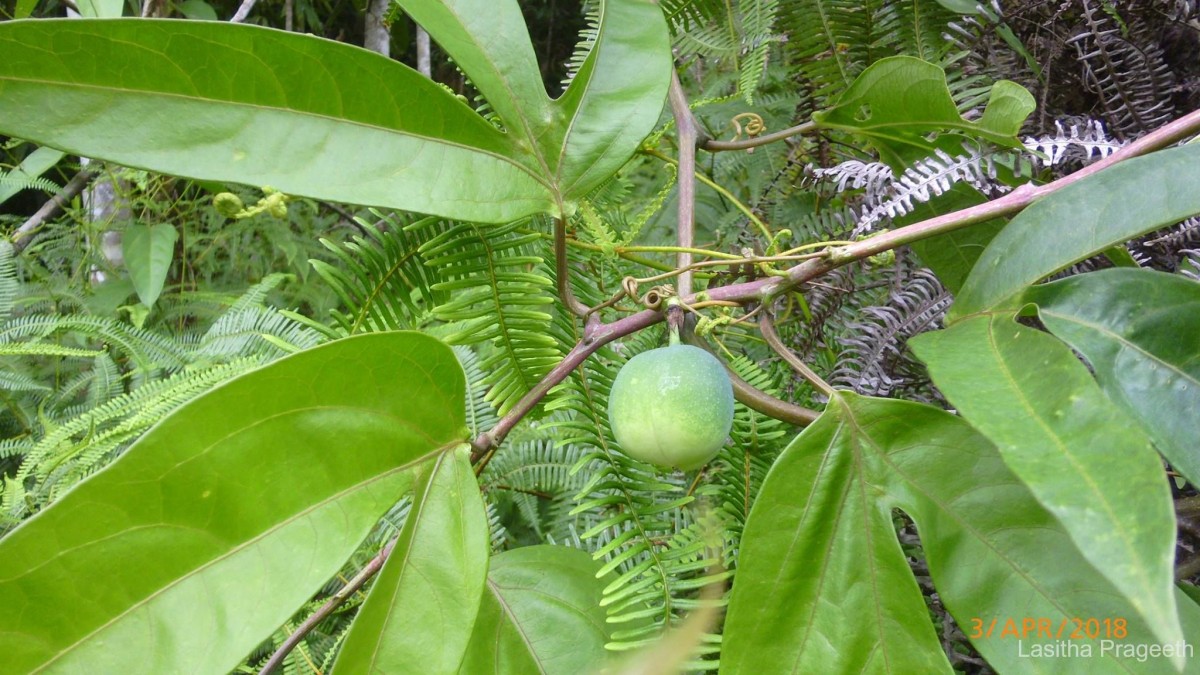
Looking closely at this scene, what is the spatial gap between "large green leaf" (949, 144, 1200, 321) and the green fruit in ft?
0.51

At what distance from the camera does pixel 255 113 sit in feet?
1.33

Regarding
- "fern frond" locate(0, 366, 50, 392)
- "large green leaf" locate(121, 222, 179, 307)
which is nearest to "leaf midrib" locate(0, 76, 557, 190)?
"large green leaf" locate(121, 222, 179, 307)

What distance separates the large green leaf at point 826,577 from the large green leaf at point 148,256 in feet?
4.58

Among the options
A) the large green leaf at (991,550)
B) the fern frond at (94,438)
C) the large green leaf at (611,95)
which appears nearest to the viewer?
the large green leaf at (991,550)

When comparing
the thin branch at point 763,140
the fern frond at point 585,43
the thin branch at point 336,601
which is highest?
the fern frond at point 585,43

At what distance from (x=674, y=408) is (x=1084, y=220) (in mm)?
253

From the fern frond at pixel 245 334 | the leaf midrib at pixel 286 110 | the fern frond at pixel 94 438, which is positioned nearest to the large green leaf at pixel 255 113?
the leaf midrib at pixel 286 110

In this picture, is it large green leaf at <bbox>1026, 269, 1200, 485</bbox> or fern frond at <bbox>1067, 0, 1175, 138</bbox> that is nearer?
large green leaf at <bbox>1026, 269, 1200, 485</bbox>

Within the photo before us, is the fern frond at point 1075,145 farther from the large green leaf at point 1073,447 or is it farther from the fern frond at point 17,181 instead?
the fern frond at point 17,181

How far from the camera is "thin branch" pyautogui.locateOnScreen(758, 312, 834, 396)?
459 millimetres

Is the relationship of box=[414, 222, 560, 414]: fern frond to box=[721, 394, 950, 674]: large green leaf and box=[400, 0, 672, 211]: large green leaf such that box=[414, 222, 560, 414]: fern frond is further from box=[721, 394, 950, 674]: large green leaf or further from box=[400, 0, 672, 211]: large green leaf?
box=[721, 394, 950, 674]: large green leaf

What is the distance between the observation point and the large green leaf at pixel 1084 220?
0.39 meters

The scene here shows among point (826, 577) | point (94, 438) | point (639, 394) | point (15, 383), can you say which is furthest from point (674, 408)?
point (15, 383)

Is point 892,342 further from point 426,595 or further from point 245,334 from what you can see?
point 245,334
